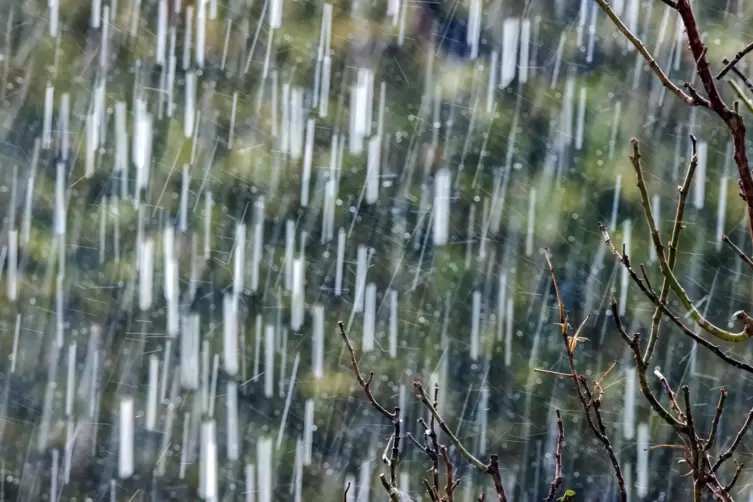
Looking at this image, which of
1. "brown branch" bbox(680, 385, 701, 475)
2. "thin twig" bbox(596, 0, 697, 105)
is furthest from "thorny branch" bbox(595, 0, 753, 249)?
"brown branch" bbox(680, 385, 701, 475)

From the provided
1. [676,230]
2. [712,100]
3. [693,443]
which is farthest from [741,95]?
[693,443]

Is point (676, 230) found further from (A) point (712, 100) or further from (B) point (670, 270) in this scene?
(A) point (712, 100)

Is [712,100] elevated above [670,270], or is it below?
above

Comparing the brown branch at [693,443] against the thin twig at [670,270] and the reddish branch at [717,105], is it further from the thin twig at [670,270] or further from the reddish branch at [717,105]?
the reddish branch at [717,105]

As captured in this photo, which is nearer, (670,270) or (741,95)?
(741,95)

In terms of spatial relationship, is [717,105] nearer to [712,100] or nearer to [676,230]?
[712,100]

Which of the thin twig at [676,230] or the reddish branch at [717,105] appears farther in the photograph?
the thin twig at [676,230]


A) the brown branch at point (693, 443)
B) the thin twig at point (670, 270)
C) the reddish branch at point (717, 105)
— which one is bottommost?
the brown branch at point (693, 443)

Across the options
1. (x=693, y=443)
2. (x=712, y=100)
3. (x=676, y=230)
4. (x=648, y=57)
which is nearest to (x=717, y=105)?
(x=712, y=100)

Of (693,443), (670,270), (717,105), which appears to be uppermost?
(717,105)

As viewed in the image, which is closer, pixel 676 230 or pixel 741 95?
pixel 741 95

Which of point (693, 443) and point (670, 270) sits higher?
point (670, 270)

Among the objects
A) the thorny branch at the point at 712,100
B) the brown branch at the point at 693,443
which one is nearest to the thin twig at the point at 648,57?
the thorny branch at the point at 712,100

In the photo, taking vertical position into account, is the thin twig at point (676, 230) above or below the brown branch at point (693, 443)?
above
